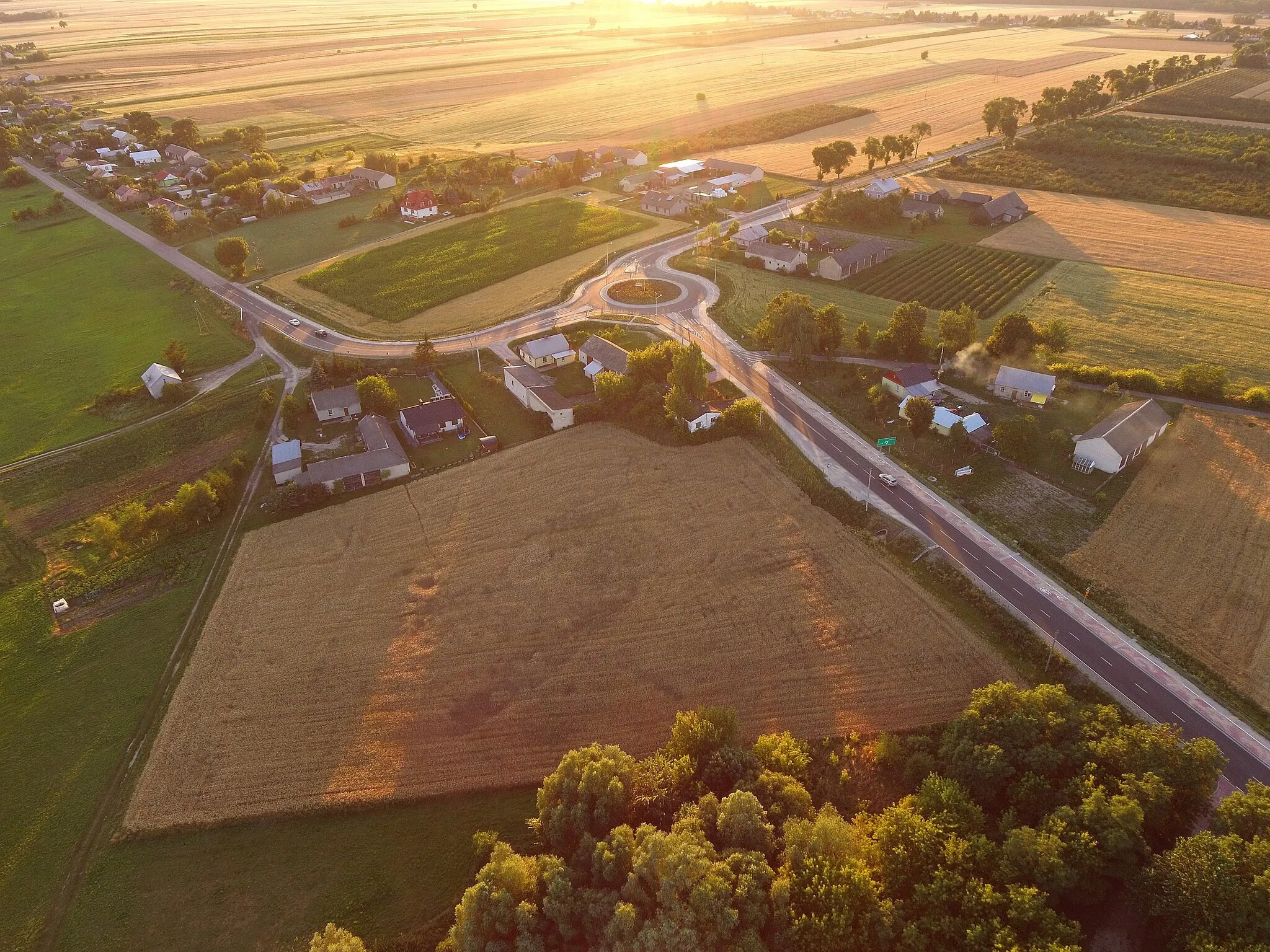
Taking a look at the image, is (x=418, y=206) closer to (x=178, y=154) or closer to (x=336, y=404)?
(x=336, y=404)

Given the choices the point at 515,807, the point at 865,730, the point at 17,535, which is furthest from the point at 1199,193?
the point at 17,535

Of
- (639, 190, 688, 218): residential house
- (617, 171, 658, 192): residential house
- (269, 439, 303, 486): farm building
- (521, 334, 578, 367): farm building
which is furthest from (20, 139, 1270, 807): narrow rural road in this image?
(617, 171, 658, 192): residential house

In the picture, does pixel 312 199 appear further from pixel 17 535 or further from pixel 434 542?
pixel 434 542

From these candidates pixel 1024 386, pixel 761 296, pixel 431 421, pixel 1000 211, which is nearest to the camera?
pixel 431 421

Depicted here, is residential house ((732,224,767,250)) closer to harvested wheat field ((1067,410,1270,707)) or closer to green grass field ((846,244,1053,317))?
green grass field ((846,244,1053,317))

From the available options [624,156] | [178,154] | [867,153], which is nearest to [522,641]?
[867,153]

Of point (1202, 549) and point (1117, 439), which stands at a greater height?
point (1117, 439)

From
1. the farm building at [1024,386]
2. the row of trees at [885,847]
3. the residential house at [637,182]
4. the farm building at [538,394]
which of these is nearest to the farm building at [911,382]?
the farm building at [1024,386]
